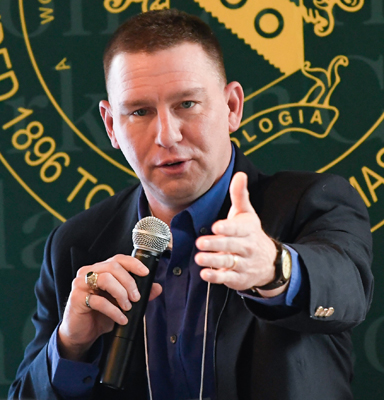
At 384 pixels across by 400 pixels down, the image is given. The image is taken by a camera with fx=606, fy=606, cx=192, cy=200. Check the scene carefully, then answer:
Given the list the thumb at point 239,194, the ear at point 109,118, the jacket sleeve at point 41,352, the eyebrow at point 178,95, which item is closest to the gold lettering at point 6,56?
the ear at point 109,118

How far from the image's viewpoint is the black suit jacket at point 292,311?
50.1 inches

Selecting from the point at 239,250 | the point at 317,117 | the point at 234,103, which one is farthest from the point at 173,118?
the point at 317,117

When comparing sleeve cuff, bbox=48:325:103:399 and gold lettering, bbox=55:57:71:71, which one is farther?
gold lettering, bbox=55:57:71:71

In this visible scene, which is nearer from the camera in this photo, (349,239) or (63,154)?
(349,239)

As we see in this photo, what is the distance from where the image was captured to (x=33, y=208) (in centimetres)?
236

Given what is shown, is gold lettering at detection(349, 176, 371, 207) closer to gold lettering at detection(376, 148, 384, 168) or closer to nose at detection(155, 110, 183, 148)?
gold lettering at detection(376, 148, 384, 168)

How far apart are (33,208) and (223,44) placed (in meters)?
0.96

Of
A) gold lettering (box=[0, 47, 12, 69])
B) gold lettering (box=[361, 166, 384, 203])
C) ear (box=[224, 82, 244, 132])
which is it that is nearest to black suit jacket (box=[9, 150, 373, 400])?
ear (box=[224, 82, 244, 132])

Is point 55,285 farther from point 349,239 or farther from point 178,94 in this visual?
point 349,239

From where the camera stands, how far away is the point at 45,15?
92.2 inches

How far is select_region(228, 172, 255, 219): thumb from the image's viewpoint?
1089 mm

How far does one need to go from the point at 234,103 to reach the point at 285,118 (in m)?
0.43

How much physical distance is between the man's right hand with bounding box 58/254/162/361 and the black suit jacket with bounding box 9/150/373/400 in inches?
4.4

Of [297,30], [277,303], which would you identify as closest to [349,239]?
[277,303]
